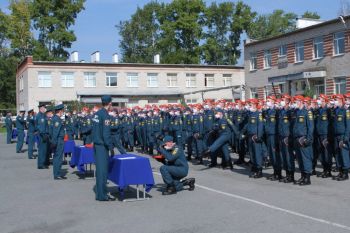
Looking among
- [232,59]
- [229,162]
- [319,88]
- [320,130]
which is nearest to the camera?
[320,130]

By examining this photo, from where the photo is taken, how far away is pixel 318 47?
118 ft

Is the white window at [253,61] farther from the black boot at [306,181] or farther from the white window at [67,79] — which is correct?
the black boot at [306,181]

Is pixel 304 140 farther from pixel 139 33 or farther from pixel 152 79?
pixel 139 33

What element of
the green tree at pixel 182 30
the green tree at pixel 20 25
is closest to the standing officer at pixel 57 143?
the green tree at pixel 20 25

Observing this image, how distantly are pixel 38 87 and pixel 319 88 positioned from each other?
3027 centimetres

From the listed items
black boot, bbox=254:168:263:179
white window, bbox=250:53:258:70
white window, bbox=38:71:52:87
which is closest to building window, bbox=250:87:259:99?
white window, bbox=250:53:258:70

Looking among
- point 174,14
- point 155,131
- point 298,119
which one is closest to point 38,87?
point 174,14

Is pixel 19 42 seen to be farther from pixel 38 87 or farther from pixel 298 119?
pixel 298 119

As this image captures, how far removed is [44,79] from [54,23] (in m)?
12.2

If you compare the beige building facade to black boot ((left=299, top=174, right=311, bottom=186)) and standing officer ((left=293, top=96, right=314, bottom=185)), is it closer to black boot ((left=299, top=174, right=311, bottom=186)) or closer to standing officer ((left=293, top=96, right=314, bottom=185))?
standing officer ((left=293, top=96, right=314, bottom=185))

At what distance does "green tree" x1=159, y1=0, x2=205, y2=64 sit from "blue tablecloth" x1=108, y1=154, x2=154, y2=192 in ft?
194

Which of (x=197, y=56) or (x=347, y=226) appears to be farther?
(x=197, y=56)

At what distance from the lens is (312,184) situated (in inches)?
450

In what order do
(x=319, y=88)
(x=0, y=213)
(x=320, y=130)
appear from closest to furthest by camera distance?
(x=0, y=213)
(x=320, y=130)
(x=319, y=88)
